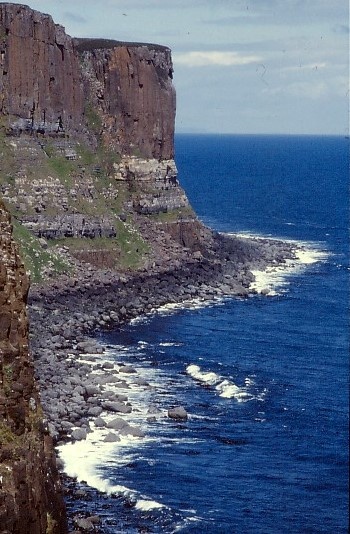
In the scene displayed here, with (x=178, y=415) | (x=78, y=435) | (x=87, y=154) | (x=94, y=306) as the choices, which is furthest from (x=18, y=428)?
(x=87, y=154)

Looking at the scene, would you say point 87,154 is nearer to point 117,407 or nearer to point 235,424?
point 117,407

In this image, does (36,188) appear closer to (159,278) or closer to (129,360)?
(159,278)

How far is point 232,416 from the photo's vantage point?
242 ft

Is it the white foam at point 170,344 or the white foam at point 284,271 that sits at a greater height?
the white foam at point 284,271

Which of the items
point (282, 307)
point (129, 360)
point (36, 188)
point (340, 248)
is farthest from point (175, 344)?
point (340, 248)

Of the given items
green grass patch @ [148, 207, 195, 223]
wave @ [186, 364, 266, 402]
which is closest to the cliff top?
green grass patch @ [148, 207, 195, 223]

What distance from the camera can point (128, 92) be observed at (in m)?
139

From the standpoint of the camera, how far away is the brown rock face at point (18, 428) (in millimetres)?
38906

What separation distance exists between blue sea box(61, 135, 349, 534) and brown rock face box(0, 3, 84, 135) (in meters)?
31.6

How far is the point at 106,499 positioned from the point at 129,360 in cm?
3038

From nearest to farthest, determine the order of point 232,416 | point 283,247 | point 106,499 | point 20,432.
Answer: point 20,432
point 106,499
point 232,416
point 283,247

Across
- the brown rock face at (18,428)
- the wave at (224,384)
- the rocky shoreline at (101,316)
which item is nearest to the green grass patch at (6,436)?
the brown rock face at (18,428)

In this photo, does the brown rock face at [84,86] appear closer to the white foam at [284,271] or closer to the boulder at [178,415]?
the white foam at [284,271]

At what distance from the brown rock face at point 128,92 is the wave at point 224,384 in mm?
58621
